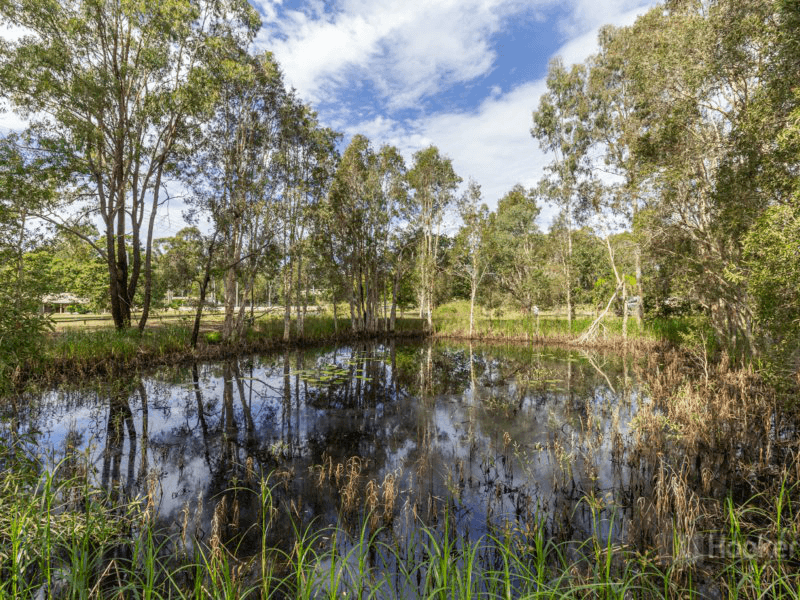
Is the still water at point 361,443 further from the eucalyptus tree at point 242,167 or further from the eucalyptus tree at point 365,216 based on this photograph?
the eucalyptus tree at point 365,216

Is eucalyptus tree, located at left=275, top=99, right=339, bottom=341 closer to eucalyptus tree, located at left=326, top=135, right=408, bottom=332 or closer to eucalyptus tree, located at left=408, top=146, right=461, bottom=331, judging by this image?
eucalyptus tree, located at left=326, top=135, right=408, bottom=332

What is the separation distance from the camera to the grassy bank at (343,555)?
132 inches

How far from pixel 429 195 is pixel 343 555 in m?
31.4

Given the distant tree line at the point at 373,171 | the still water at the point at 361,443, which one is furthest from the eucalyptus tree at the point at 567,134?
the still water at the point at 361,443

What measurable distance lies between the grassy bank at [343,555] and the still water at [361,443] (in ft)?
0.98

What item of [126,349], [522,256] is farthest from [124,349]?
[522,256]

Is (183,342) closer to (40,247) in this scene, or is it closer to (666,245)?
(40,247)

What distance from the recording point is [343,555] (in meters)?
4.56

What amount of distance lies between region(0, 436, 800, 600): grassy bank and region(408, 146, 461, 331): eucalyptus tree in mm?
27501

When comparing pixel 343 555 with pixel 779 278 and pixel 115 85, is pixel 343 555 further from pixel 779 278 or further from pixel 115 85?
pixel 115 85

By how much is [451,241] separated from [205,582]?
34.4 m

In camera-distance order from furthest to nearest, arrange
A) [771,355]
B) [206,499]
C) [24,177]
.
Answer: [24,177] < [771,355] < [206,499]

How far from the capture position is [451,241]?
1431 inches

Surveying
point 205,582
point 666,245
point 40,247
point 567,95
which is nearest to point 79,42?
point 40,247
